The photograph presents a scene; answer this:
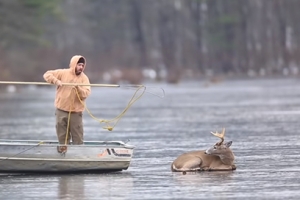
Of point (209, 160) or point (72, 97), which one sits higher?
point (72, 97)

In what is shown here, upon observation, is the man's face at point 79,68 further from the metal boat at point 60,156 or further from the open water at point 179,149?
the open water at point 179,149

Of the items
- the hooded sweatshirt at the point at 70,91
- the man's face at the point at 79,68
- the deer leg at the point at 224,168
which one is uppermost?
the man's face at the point at 79,68

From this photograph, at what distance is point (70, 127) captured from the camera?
747 inches

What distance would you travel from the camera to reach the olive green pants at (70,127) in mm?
18953

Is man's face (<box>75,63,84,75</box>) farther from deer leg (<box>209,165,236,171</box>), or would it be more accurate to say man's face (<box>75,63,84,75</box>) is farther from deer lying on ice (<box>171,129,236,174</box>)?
deer leg (<box>209,165,236,171</box>)

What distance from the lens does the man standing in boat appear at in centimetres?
1880

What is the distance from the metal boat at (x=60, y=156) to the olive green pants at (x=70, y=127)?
55cm

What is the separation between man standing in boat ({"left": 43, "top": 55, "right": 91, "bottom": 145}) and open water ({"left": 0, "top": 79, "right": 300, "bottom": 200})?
0.94m

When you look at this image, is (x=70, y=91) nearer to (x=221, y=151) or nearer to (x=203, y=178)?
(x=221, y=151)

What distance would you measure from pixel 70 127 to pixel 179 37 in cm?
9148

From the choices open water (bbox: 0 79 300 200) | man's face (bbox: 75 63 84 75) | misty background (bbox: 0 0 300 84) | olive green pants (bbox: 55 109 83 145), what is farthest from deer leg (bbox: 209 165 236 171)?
misty background (bbox: 0 0 300 84)

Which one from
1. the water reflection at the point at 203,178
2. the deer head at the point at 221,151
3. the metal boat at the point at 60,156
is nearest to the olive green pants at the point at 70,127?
the metal boat at the point at 60,156

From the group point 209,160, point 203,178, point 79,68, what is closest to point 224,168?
point 209,160

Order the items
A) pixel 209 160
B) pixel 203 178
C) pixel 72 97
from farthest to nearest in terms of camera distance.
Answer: pixel 72 97
pixel 209 160
pixel 203 178
